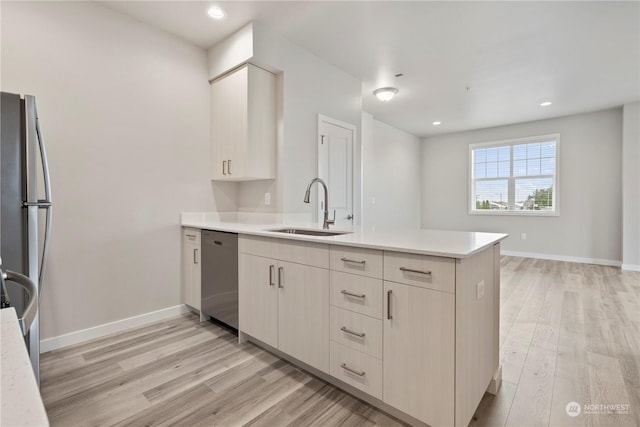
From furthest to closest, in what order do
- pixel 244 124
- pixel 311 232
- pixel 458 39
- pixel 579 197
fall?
pixel 579 197
pixel 458 39
pixel 244 124
pixel 311 232

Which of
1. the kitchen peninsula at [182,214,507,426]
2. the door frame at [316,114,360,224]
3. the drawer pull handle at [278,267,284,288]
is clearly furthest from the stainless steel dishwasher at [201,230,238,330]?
the door frame at [316,114,360,224]

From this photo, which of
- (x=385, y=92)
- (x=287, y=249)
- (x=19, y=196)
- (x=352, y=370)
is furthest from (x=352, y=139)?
(x=19, y=196)

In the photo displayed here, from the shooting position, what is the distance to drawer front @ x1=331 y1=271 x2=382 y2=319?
5.08 ft

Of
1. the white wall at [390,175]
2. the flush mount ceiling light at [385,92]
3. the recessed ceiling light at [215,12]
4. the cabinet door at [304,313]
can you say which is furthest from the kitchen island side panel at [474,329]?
the white wall at [390,175]

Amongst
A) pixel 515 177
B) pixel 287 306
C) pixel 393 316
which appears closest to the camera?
pixel 393 316

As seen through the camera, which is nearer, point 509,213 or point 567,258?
point 567,258

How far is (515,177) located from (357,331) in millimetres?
6179

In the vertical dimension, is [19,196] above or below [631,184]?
below

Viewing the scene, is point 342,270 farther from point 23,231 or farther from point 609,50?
point 609,50

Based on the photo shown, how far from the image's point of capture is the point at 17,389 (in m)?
0.38

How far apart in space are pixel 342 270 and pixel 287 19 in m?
2.36

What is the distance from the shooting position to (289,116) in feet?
10.3

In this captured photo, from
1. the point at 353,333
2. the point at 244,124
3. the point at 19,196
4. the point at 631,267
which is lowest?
the point at 631,267

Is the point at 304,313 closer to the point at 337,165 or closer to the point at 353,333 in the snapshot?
the point at 353,333
